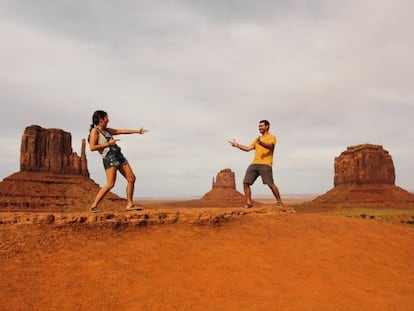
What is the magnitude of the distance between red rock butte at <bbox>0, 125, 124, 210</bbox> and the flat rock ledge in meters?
35.9

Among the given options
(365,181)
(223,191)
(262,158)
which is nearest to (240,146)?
(262,158)

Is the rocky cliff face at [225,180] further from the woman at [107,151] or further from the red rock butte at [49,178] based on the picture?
the woman at [107,151]

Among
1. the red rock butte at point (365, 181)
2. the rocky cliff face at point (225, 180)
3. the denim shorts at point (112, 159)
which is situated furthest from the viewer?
the rocky cliff face at point (225, 180)

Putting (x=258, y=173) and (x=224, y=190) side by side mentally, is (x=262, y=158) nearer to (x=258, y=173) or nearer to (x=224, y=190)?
(x=258, y=173)

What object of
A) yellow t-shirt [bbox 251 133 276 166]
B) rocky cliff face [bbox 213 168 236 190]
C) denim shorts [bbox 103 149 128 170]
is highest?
rocky cliff face [bbox 213 168 236 190]

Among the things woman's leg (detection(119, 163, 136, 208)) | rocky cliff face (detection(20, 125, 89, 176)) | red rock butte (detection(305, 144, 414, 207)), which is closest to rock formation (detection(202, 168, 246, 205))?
red rock butte (detection(305, 144, 414, 207))

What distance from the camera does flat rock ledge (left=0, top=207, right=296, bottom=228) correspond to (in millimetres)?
4809

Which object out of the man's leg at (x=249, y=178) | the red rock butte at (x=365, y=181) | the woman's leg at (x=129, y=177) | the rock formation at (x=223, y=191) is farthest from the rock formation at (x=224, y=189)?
the woman's leg at (x=129, y=177)

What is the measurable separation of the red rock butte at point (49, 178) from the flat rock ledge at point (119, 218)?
35.9 metres

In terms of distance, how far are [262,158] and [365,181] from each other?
56.5m

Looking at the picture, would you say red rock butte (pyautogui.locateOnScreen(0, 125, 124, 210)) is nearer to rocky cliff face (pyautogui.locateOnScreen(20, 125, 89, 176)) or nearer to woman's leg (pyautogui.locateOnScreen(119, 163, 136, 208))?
rocky cliff face (pyautogui.locateOnScreen(20, 125, 89, 176))

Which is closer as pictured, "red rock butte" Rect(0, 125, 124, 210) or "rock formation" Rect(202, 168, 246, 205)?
"red rock butte" Rect(0, 125, 124, 210)

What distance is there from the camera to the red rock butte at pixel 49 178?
131ft

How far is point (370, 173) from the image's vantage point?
57.5 meters
